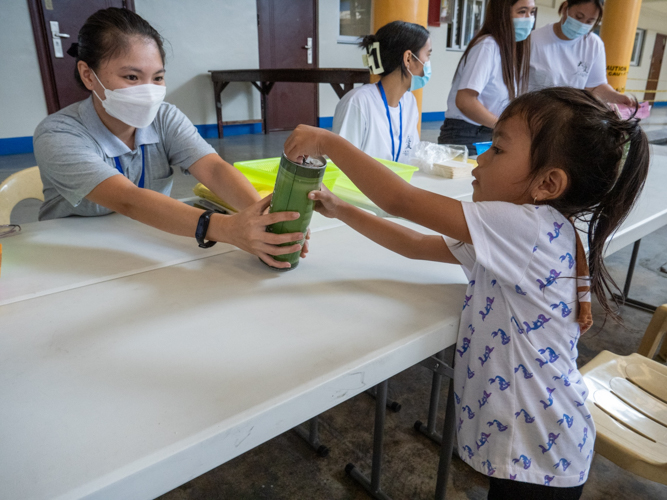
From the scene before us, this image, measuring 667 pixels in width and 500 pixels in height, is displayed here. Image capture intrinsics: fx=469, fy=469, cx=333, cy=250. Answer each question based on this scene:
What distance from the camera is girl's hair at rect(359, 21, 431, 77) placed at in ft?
6.37

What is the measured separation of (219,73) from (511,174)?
5.75 m

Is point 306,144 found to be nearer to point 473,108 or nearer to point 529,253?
point 529,253

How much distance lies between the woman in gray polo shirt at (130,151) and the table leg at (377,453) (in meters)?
0.54

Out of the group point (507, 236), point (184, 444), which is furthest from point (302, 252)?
point (184, 444)

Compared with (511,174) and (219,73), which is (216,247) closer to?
(511,174)

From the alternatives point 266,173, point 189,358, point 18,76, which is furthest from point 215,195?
point 18,76

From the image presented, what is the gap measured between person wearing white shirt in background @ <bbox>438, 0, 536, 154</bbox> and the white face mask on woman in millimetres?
1429

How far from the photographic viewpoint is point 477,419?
80 centimetres

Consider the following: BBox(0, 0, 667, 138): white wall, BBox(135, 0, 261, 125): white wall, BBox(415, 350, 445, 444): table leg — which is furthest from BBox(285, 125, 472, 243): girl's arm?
BBox(135, 0, 261, 125): white wall

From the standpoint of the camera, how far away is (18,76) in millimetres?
4750

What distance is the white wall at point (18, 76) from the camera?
15.0 feet

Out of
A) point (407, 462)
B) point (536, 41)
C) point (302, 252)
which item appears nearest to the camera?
point (302, 252)

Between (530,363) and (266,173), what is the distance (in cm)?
86

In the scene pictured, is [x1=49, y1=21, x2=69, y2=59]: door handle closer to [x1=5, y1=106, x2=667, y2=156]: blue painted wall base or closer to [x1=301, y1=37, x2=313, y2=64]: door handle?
[x1=5, y1=106, x2=667, y2=156]: blue painted wall base
